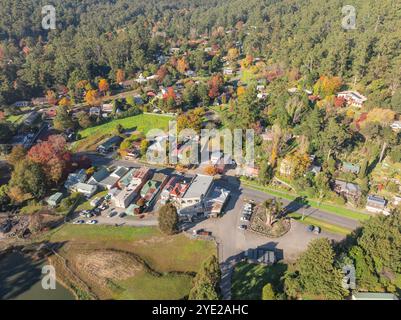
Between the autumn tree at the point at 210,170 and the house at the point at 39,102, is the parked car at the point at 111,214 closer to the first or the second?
the autumn tree at the point at 210,170

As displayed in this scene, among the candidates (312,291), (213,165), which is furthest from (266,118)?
(312,291)

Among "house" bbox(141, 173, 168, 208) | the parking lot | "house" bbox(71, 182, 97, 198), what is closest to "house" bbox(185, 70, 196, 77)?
"house" bbox(141, 173, 168, 208)

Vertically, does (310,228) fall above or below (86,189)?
below

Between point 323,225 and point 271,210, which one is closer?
point 271,210

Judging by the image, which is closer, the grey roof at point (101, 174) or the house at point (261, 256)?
the house at point (261, 256)

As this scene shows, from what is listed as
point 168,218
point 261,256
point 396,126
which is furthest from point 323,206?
point 396,126

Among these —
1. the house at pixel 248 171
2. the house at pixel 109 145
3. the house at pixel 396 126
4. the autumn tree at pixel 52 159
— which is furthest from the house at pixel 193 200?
the house at pixel 396 126

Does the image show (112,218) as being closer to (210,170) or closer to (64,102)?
(210,170)
